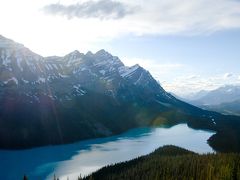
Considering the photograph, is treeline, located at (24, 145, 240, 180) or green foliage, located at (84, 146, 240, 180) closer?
treeline, located at (24, 145, 240, 180)

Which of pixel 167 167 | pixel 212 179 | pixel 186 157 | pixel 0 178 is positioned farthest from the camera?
pixel 0 178

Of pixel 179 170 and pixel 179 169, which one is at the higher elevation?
pixel 179 169

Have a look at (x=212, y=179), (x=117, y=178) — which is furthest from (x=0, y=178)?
(x=212, y=179)

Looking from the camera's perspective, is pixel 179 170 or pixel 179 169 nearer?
pixel 179 170

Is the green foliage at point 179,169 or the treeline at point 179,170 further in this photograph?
the green foliage at point 179,169

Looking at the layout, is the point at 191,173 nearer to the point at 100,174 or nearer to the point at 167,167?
the point at 167,167
